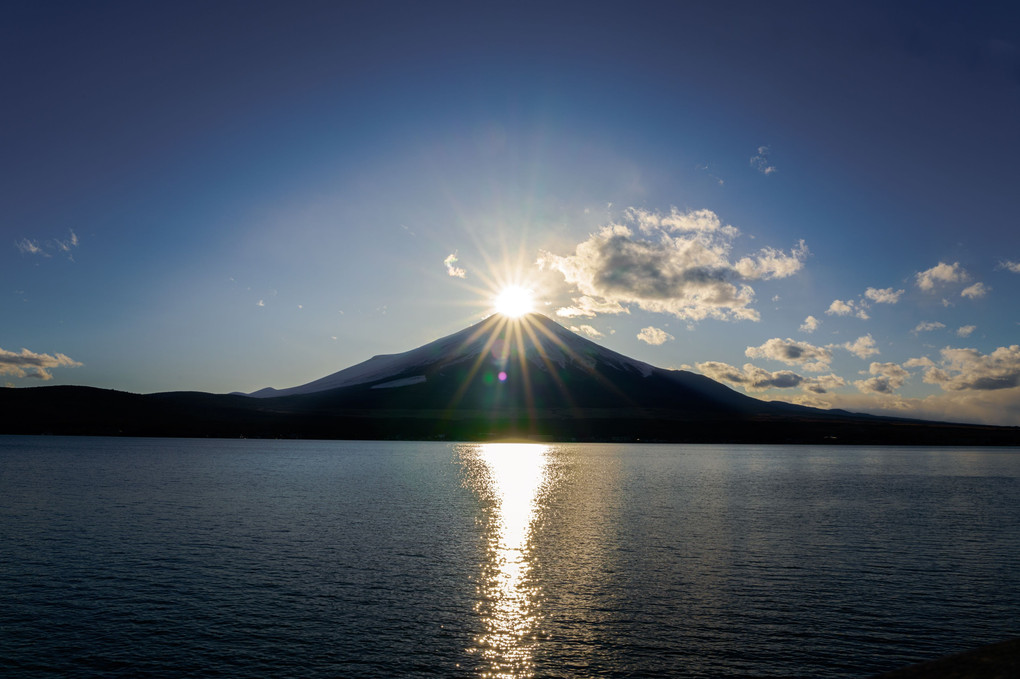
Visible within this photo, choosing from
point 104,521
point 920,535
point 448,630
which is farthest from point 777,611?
point 104,521

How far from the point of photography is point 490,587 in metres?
31.9

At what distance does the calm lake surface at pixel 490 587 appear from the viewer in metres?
22.3

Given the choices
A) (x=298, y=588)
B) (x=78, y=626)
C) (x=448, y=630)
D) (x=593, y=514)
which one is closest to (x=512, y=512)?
(x=593, y=514)

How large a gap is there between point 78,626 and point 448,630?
1446 cm

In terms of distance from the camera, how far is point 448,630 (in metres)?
25.2

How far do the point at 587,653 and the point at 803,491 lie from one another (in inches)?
2827

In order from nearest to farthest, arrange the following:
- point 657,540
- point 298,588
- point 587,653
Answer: point 587,653 → point 298,588 → point 657,540

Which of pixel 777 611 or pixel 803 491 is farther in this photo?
pixel 803 491

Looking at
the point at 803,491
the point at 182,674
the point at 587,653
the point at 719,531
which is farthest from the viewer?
the point at 803,491

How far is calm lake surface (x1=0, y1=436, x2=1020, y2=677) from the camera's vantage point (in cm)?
2231

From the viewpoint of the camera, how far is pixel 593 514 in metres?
60.4

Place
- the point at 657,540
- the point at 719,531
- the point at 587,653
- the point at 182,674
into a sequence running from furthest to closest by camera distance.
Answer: the point at 719,531, the point at 657,540, the point at 587,653, the point at 182,674

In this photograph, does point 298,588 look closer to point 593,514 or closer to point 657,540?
point 657,540

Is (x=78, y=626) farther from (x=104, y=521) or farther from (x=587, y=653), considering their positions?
(x=104, y=521)
